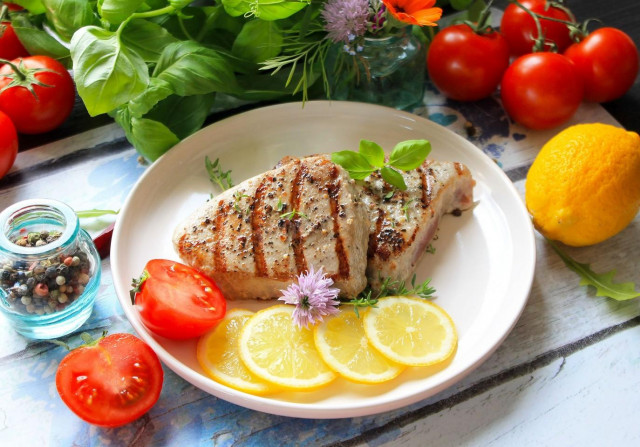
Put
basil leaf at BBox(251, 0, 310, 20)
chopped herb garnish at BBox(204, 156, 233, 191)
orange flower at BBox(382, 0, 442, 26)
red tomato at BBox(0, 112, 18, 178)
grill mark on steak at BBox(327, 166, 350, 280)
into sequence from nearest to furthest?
grill mark on steak at BBox(327, 166, 350, 280) → orange flower at BBox(382, 0, 442, 26) → basil leaf at BBox(251, 0, 310, 20) → chopped herb garnish at BBox(204, 156, 233, 191) → red tomato at BBox(0, 112, 18, 178)

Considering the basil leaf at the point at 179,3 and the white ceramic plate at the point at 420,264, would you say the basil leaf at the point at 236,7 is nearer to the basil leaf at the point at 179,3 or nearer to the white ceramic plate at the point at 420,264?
the basil leaf at the point at 179,3

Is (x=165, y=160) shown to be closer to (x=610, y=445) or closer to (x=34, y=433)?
(x=34, y=433)

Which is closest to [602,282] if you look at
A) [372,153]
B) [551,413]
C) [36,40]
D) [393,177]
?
[551,413]

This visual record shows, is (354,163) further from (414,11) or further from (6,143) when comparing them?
(6,143)

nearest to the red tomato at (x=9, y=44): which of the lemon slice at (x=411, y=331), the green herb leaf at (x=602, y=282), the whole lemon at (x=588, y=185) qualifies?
the lemon slice at (x=411, y=331)

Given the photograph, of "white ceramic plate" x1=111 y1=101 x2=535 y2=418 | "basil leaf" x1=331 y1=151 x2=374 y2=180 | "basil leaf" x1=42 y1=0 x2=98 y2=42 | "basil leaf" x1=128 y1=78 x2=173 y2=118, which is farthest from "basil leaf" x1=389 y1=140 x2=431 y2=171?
"basil leaf" x1=42 y1=0 x2=98 y2=42

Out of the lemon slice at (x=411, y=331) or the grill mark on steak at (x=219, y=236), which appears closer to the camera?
the lemon slice at (x=411, y=331)

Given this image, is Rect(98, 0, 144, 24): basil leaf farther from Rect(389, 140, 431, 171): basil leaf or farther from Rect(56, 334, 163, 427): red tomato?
Rect(56, 334, 163, 427): red tomato
